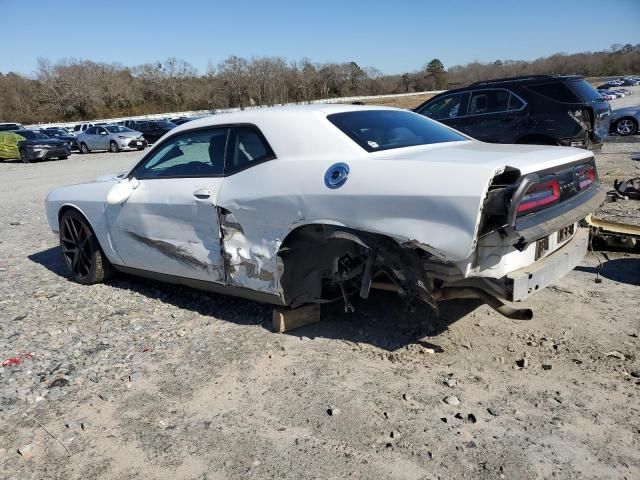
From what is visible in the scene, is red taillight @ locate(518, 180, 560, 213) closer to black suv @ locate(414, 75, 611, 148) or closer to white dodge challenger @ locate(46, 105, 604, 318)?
white dodge challenger @ locate(46, 105, 604, 318)

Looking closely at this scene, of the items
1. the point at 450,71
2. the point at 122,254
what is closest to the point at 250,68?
the point at 450,71

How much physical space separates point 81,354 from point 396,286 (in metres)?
2.26

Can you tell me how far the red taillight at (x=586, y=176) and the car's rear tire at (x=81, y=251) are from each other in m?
4.11

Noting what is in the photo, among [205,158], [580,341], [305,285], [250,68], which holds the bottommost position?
[580,341]

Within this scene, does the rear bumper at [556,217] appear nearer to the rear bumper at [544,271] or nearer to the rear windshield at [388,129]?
the rear bumper at [544,271]

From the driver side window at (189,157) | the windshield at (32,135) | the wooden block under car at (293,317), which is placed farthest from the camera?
the windshield at (32,135)

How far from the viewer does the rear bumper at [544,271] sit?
281 cm

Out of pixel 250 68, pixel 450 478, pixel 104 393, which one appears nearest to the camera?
pixel 450 478

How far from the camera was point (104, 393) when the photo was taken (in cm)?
312

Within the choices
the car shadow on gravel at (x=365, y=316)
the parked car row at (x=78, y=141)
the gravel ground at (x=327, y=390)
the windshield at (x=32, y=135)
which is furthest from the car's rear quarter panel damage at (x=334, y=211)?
the windshield at (x=32, y=135)

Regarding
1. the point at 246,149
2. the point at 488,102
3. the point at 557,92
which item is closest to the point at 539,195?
the point at 246,149

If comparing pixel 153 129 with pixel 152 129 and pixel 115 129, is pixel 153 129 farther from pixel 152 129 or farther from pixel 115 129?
pixel 115 129

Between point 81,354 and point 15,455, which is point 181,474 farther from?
point 81,354

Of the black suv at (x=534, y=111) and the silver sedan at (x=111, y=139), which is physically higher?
the black suv at (x=534, y=111)
